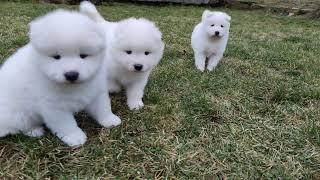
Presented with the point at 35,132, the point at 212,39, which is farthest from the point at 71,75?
the point at 212,39

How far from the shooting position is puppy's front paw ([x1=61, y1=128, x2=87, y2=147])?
10.0ft

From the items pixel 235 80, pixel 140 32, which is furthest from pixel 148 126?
pixel 235 80

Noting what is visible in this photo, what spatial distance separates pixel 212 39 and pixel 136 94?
2182mm

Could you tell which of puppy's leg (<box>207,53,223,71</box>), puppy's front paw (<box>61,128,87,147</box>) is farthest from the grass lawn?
puppy's leg (<box>207,53,223,71</box>)

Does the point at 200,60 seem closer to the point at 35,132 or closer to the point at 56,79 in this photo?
the point at 35,132

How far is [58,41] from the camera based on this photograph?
8.75 feet

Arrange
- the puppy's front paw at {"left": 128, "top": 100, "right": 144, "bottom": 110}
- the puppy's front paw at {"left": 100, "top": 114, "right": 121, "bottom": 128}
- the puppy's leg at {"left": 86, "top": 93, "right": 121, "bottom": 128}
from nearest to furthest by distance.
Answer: the puppy's leg at {"left": 86, "top": 93, "right": 121, "bottom": 128}, the puppy's front paw at {"left": 100, "top": 114, "right": 121, "bottom": 128}, the puppy's front paw at {"left": 128, "top": 100, "right": 144, "bottom": 110}

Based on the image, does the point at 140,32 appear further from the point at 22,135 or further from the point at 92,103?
the point at 22,135

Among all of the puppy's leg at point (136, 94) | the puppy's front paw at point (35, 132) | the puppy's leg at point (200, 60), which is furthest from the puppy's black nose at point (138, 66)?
the puppy's leg at point (200, 60)

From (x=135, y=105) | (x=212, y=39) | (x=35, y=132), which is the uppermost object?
(x=35, y=132)

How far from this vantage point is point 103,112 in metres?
3.32

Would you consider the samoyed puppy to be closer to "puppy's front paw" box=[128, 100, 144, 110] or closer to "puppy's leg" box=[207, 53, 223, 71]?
"puppy's front paw" box=[128, 100, 144, 110]

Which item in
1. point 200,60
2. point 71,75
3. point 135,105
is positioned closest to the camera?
point 71,75

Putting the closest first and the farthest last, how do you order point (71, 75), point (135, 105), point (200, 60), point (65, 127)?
1. point (71, 75)
2. point (65, 127)
3. point (135, 105)
4. point (200, 60)
